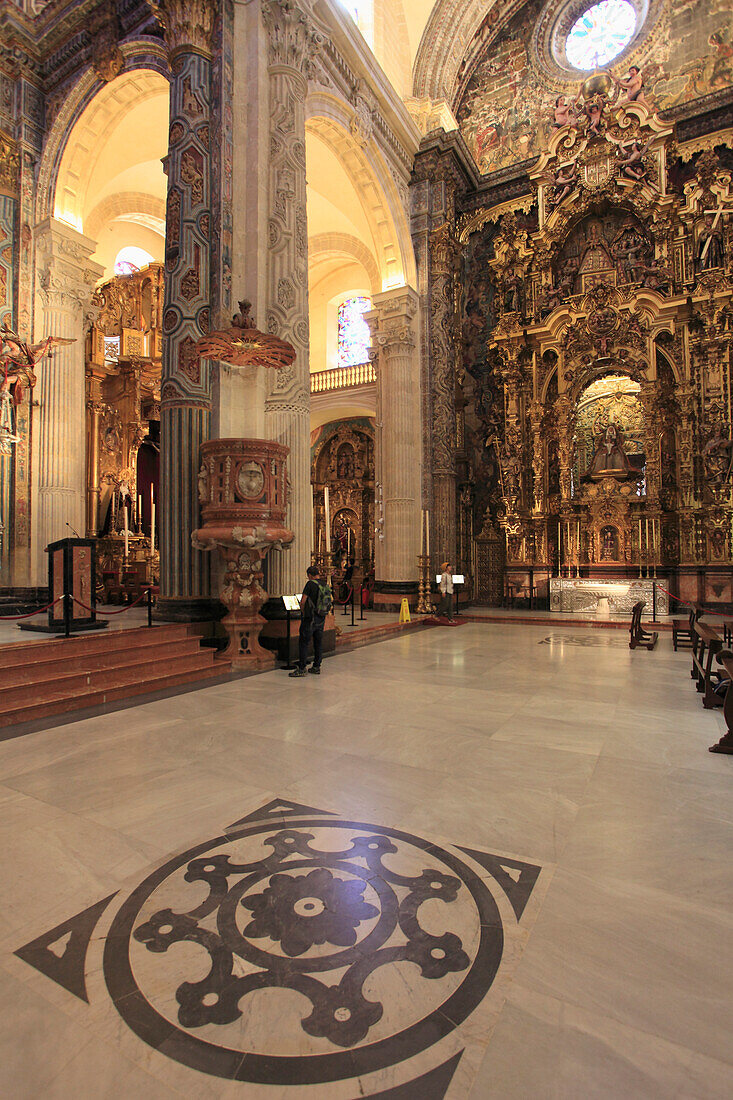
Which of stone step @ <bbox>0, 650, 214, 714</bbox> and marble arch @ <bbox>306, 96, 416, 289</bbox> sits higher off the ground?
marble arch @ <bbox>306, 96, 416, 289</bbox>

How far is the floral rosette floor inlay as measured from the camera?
1.44m

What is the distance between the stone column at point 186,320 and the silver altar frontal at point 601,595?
9.73 meters

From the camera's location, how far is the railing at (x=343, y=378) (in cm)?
1753

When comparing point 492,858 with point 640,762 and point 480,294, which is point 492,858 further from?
point 480,294

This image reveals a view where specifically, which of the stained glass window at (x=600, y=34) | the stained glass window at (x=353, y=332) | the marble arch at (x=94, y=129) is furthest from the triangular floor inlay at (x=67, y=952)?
the stained glass window at (x=600, y=34)

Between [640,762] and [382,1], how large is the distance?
18750 millimetres

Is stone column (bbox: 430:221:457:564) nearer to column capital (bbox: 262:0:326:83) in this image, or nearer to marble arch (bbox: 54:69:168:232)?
column capital (bbox: 262:0:326:83)

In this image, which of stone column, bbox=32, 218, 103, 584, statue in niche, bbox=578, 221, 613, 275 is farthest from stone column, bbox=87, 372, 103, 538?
statue in niche, bbox=578, 221, 613, 275

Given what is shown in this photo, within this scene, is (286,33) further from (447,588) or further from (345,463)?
(345,463)

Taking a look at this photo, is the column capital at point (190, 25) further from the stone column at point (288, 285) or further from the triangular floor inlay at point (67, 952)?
the triangular floor inlay at point (67, 952)

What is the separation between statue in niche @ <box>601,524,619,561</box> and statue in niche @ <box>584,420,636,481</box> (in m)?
1.42

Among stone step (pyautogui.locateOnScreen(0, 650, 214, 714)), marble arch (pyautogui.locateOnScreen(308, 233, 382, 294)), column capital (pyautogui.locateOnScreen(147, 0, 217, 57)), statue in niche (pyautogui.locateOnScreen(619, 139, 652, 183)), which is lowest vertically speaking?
stone step (pyautogui.locateOnScreen(0, 650, 214, 714))

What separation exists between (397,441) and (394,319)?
127 inches

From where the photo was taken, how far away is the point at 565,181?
49.8 ft
